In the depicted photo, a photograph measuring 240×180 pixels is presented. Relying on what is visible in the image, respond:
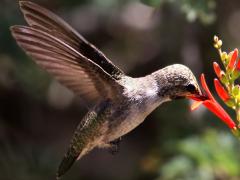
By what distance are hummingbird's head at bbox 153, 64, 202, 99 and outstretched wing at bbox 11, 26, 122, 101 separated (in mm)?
213

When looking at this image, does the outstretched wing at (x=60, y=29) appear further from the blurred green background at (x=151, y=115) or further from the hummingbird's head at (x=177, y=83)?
the blurred green background at (x=151, y=115)

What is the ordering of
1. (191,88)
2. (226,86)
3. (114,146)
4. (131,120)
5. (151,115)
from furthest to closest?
(151,115), (114,146), (131,120), (191,88), (226,86)

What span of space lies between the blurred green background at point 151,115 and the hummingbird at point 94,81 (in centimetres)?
62

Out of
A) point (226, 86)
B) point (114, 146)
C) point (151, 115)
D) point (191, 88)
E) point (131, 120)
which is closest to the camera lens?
point (226, 86)

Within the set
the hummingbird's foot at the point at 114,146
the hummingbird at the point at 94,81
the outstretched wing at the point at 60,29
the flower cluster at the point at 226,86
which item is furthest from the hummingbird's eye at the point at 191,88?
the hummingbird's foot at the point at 114,146

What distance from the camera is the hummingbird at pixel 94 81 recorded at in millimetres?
2289

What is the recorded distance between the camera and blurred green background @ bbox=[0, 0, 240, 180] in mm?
4098

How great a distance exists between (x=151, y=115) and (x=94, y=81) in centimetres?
300

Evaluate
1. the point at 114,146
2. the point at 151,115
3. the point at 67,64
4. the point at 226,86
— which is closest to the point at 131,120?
the point at 114,146

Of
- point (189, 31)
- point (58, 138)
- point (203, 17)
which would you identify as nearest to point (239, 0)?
point (189, 31)

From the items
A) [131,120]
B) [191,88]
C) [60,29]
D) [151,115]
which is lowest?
[151,115]

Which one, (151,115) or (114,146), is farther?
(151,115)

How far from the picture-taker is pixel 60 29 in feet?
7.76

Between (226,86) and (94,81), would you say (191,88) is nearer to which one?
(226,86)
